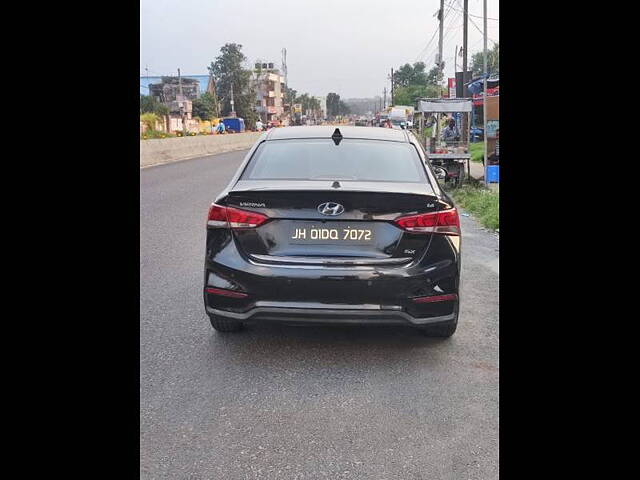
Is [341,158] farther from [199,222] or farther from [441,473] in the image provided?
[199,222]

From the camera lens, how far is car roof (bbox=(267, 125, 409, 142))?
4992mm

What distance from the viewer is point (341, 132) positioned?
16.6 feet

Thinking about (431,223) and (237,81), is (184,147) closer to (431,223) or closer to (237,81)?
(431,223)

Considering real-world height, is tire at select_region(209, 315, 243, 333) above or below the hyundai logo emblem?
below

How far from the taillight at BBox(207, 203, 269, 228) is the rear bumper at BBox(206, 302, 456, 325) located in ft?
1.69

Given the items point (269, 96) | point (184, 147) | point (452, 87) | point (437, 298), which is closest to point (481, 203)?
point (437, 298)

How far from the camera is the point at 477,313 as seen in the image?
5.23 m

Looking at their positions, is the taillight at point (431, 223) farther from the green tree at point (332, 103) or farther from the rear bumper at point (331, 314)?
the green tree at point (332, 103)

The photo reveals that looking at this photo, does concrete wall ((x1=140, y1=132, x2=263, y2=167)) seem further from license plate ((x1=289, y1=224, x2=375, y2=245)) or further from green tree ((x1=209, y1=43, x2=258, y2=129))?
green tree ((x1=209, y1=43, x2=258, y2=129))

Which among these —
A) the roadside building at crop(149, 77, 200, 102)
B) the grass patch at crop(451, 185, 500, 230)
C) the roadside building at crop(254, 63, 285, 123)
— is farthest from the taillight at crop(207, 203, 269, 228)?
the roadside building at crop(254, 63, 285, 123)

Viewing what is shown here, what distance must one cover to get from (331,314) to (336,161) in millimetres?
1250

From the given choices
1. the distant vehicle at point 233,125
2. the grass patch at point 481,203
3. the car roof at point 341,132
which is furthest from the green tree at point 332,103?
the car roof at point 341,132
